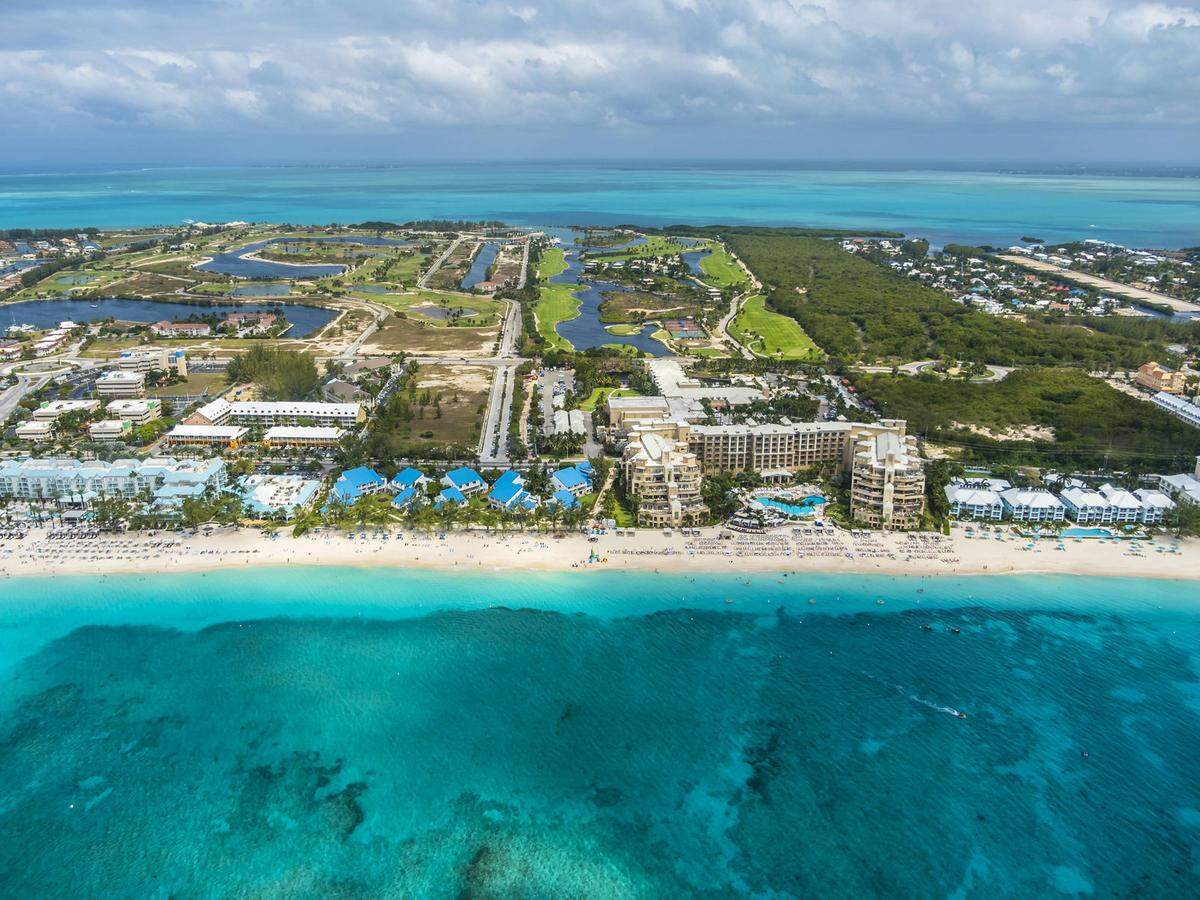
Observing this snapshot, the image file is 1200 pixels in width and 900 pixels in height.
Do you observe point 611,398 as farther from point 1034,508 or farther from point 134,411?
point 134,411

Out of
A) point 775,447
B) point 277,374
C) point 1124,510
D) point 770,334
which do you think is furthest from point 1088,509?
point 277,374

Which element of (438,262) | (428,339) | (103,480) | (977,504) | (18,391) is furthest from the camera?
(438,262)

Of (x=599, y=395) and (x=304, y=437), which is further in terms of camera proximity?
(x=599, y=395)

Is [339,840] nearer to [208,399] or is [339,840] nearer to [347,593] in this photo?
[347,593]

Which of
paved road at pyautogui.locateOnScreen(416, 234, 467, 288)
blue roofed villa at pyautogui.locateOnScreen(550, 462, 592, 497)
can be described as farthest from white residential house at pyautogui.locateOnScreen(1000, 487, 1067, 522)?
paved road at pyautogui.locateOnScreen(416, 234, 467, 288)

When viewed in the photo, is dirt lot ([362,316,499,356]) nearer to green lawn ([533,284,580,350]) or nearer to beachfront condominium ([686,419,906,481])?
green lawn ([533,284,580,350])

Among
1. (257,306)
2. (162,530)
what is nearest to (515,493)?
(162,530)

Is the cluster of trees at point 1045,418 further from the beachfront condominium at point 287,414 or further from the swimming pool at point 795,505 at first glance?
the beachfront condominium at point 287,414
